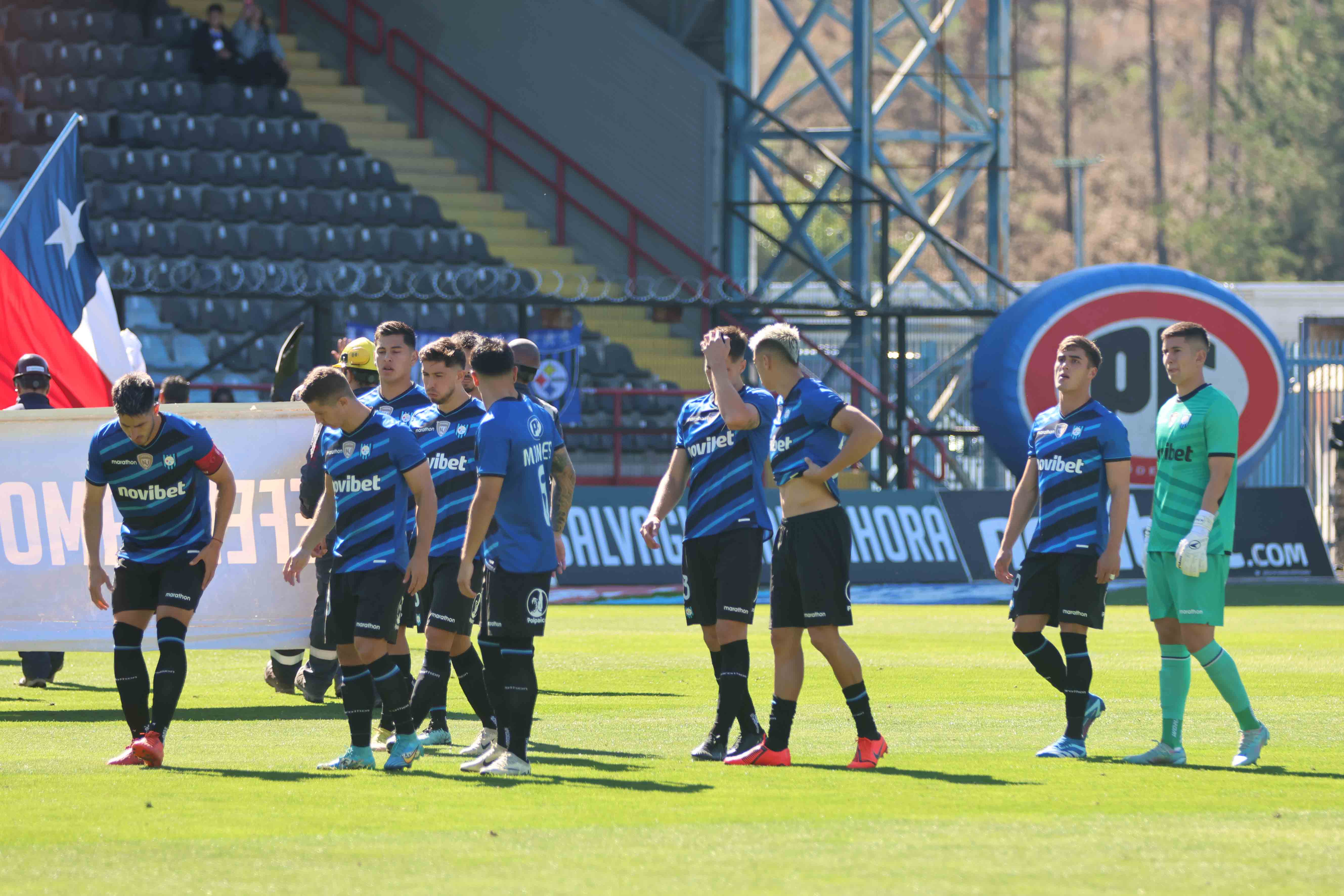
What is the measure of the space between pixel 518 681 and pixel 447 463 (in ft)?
4.81

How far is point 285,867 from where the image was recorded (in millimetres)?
6359

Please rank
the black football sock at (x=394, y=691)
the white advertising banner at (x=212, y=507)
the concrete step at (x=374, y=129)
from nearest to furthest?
the black football sock at (x=394, y=691) < the white advertising banner at (x=212, y=507) < the concrete step at (x=374, y=129)

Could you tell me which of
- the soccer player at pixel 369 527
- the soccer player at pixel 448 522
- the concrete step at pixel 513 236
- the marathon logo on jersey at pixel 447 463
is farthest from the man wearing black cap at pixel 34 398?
the concrete step at pixel 513 236

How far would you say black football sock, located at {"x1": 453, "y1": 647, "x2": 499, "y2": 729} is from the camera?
9.40 meters

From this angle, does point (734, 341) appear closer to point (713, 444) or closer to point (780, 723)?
point (713, 444)

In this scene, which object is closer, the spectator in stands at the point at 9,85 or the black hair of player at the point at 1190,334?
the black hair of player at the point at 1190,334

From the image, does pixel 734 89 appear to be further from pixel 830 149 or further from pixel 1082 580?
pixel 830 149

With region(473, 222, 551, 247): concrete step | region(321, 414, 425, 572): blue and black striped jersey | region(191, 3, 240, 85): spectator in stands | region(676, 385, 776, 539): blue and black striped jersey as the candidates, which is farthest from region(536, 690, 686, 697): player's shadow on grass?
region(191, 3, 240, 85): spectator in stands

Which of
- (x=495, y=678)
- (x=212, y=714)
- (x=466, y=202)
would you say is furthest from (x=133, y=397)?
(x=466, y=202)

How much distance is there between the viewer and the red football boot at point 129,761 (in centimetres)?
877

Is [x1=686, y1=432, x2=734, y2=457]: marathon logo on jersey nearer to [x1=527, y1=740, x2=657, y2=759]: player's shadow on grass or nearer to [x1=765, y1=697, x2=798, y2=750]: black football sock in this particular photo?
[x1=765, y1=697, x2=798, y2=750]: black football sock

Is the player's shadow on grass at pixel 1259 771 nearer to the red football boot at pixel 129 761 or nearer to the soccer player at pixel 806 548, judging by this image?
the soccer player at pixel 806 548

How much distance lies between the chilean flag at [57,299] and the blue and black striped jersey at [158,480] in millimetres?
3828

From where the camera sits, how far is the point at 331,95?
31578mm
